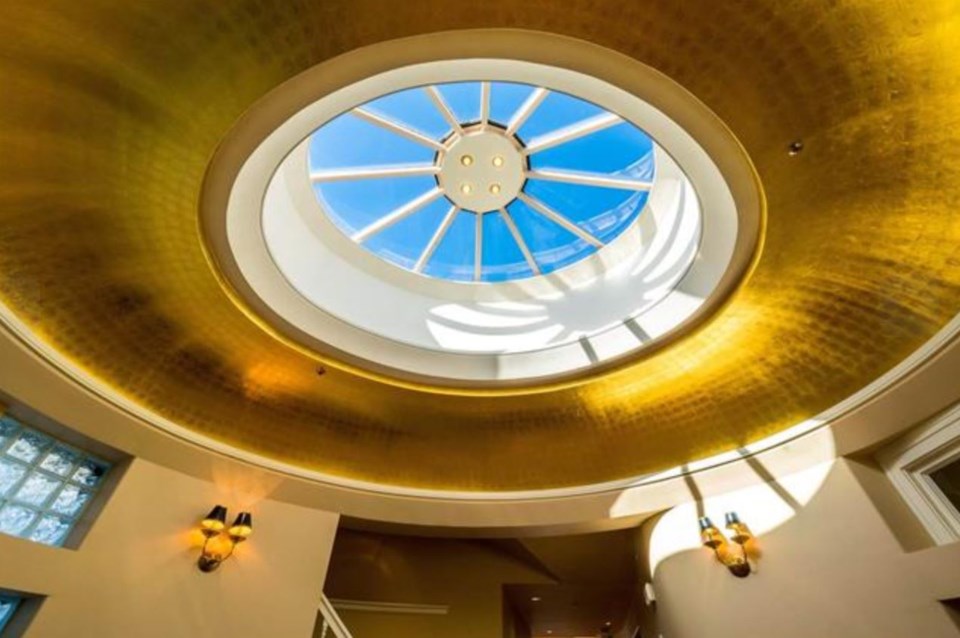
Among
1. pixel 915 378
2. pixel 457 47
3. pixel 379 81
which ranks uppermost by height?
pixel 379 81

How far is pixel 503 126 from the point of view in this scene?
3910mm

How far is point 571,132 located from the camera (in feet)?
13.0

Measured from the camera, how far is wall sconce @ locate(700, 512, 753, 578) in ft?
12.1

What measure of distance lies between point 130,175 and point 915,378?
15.5ft

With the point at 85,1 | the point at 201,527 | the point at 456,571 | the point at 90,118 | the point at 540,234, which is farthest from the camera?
the point at 456,571

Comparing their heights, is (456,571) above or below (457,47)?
below

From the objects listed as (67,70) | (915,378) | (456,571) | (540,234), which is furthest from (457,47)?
(456,571)

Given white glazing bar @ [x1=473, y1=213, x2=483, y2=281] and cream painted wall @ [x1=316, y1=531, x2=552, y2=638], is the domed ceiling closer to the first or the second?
white glazing bar @ [x1=473, y1=213, x2=483, y2=281]

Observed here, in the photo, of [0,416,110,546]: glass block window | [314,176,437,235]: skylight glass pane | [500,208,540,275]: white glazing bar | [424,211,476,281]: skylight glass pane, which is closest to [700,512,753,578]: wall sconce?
[500,208,540,275]: white glazing bar

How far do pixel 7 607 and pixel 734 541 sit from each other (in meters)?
4.91

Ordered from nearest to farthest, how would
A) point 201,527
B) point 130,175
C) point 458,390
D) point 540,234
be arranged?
point 130,175 < point 201,527 < point 458,390 < point 540,234

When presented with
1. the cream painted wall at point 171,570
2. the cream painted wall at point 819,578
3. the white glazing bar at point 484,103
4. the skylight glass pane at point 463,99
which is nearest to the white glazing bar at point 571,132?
the white glazing bar at point 484,103

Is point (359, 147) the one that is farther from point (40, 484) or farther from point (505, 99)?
point (40, 484)

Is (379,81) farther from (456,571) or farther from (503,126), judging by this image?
(456,571)
